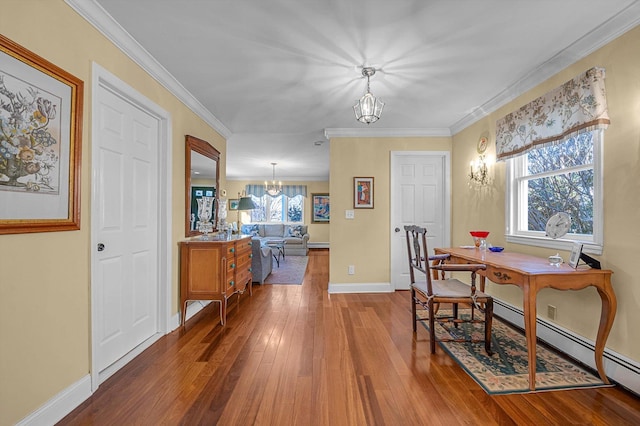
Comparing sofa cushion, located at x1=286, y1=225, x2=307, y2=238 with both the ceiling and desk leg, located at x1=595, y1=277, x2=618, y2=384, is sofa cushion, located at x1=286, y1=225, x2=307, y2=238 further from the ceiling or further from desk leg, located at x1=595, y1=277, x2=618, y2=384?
desk leg, located at x1=595, y1=277, x2=618, y2=384

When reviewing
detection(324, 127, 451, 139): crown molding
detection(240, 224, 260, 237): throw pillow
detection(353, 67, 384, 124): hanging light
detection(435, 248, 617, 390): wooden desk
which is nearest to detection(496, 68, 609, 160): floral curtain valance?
detection(435, 248, 617, 390): wooden desk

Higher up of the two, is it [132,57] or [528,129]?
[132,57]

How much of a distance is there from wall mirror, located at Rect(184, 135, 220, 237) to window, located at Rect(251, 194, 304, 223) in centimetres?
584

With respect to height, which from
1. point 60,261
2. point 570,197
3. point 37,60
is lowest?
point 60,261

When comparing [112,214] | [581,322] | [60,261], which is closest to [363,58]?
[112,214]

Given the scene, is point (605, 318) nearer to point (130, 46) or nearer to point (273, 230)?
point (130, 46)

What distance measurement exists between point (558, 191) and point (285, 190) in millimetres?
7866

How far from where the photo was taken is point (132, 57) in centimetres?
223

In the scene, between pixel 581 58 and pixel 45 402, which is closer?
pixel 45 402

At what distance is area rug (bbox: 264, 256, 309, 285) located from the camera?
16.8 feet

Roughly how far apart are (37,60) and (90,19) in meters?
0.54

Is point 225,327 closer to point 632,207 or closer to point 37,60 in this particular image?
point 37,60

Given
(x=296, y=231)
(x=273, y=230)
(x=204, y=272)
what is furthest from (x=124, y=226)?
(x=273, y=230)

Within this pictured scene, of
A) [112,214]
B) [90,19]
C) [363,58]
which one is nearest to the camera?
[90,19]
